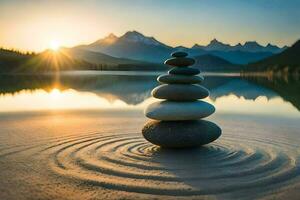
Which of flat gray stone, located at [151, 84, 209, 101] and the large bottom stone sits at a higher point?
flat gray stone, located at [151, 84, 209, 101]

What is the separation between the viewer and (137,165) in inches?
547

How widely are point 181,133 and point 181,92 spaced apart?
165cm

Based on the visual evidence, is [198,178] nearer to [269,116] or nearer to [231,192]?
[231,192]

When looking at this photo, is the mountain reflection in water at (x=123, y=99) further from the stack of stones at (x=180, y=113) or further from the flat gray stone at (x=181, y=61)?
the stack of stones at (x=180, y=113)

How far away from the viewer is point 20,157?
50.3ft

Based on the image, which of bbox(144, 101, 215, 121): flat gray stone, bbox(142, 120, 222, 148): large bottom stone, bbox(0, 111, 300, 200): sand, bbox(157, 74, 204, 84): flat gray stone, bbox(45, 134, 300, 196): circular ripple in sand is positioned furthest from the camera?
bbox(157, 74, 204, 84): flat gray stone

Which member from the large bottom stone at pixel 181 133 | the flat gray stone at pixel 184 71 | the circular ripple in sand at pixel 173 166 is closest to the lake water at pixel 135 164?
the circular ripple in sand at pixel 173 166

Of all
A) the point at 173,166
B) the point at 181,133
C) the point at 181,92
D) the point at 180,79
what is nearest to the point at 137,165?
the point at 173,166

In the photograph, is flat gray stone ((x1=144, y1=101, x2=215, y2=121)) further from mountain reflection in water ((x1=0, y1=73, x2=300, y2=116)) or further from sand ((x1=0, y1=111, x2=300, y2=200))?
mountain reflection in water ((x1=0, y1=73, x2=300, y2=116))

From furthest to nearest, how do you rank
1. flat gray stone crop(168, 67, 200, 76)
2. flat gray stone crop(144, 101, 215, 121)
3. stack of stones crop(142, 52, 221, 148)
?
flat gray stone crop(168, 67, 200, 76) → flat gray stone crop(144, 101, 215, 121) → stack of stones crop(142, 52, 221, 148)

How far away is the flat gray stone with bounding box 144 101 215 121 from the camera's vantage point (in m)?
16.4

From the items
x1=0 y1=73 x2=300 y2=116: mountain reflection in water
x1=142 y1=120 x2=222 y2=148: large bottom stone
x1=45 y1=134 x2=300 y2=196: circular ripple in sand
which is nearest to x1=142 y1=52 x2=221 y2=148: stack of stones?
x1=142 y1=120 x2=222 y2=148: large bottom stone

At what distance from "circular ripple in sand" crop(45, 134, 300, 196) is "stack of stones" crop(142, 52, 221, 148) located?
48 cm

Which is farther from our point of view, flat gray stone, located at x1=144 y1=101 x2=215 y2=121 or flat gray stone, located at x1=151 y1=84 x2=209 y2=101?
flat gray stone, located at x1=151 y1=84 x2=209 y2=101
